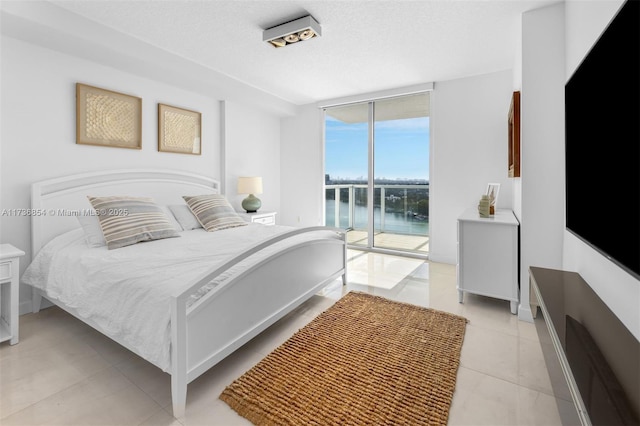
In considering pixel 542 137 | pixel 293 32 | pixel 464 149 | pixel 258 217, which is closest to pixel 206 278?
pixel 293 32

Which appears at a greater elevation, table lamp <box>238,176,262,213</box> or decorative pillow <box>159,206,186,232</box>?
table lamp <box>238,176,262,213</box>

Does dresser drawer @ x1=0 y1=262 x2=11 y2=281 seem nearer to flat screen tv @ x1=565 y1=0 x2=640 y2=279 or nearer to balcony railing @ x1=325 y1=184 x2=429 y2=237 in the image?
flat screen tv @ x1=565 y1=0 x2=640 y2=279

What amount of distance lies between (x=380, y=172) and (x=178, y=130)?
296 cm

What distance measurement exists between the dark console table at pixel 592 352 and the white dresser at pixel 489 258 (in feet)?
3.01

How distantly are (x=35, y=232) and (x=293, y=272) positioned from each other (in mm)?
2234

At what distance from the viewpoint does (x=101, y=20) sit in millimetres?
2555

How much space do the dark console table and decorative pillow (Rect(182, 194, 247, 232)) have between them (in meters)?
2.82

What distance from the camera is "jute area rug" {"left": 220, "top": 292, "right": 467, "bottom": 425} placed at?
4.84ft

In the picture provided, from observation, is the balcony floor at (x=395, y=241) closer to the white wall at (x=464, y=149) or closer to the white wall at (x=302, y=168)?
the white wall at (x=464, y=149)

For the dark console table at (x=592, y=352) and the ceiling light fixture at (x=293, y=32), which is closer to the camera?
the dark console table at (x=592, y=352)

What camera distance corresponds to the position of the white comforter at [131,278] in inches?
60.9

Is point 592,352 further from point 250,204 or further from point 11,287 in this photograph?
point 250,204

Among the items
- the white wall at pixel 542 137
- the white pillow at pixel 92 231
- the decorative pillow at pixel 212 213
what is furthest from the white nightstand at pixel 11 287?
the white wall at pixel 542 137

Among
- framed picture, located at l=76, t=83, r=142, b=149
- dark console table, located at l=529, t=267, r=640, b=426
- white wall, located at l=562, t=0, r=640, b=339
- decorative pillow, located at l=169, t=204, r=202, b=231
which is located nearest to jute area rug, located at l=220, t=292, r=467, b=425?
dark console table, located at l=529, t=267, r=640, b=426
